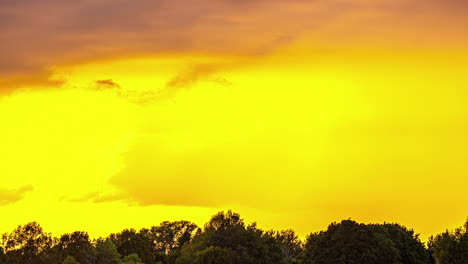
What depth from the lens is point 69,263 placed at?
199 meters

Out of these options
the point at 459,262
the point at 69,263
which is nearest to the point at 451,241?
the point at 459,262

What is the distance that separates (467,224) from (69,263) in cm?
6936

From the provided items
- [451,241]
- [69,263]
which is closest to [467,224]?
[451,241]

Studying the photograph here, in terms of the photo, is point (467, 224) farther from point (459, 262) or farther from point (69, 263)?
point (69, 263)

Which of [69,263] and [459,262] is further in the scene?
[69,263]

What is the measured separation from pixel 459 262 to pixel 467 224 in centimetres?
1153

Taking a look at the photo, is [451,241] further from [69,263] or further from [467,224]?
[69,263]

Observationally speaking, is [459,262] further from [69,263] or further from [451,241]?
[69,263]

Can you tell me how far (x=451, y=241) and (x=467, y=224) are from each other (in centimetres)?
808

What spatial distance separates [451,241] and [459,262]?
4.41 metres

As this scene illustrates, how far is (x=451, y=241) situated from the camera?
7456 inches

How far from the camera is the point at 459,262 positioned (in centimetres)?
18638
